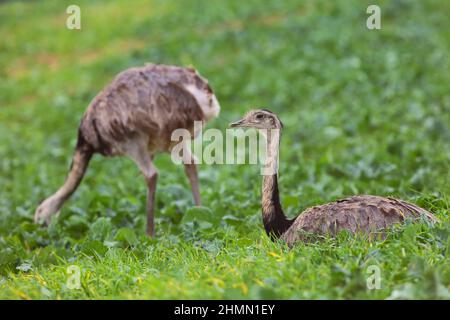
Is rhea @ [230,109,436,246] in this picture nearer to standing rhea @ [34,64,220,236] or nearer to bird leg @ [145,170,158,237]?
bird leg @ [145,170,158,237]

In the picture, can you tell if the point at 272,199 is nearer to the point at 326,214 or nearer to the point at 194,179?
the point at 326,214

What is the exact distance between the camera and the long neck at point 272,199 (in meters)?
5.92

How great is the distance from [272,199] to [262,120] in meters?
0.61

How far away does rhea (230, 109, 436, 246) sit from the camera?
17.8 feet

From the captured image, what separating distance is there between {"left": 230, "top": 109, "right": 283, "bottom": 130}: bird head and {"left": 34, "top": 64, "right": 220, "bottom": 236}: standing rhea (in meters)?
2.17

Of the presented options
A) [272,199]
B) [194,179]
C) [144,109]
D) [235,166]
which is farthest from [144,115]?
[235,166]

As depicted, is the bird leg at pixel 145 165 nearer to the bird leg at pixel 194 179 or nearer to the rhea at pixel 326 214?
the bird leg at pixel 194 179

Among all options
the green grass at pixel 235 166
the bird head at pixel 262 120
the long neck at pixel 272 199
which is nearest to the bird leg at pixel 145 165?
the green grass at pixel 235 166

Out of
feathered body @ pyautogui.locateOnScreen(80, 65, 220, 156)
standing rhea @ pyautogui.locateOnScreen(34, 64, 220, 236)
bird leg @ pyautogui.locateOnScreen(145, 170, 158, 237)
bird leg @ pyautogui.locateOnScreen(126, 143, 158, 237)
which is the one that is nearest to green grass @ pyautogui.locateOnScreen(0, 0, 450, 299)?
bird leg @ pyautogui.locateOnScreen(145, 170, 158, 237)

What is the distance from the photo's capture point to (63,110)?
1647 centimetres
